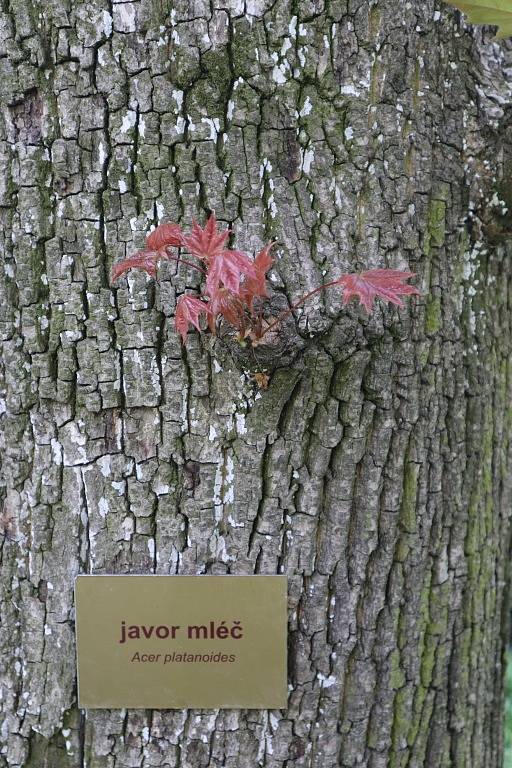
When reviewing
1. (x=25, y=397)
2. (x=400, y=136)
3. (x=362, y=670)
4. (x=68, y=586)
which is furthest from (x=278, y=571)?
(x=400, y=136)

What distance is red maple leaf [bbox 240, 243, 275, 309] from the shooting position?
958 millimetres

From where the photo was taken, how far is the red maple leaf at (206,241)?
3.20 feet

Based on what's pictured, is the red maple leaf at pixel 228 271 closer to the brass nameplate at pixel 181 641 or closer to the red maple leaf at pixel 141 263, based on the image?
the red maple leaf at pixel 141 263

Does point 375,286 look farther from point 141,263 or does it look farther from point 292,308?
point 141,263

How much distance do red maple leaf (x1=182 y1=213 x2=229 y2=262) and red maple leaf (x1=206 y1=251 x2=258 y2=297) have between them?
0.03 meters

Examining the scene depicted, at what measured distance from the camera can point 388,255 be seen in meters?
1.14

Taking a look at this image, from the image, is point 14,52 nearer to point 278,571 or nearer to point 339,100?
point 339,100

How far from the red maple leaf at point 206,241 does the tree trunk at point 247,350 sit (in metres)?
0.11

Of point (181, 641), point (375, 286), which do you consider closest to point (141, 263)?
point (375, 286)

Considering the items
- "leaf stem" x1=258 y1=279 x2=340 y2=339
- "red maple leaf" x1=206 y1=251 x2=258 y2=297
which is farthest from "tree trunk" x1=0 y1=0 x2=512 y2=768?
Answer: "red maple leaf" x1=206 y1=251 x2=258 y2=297

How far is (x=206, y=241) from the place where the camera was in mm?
983

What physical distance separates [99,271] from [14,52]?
15.9 inches

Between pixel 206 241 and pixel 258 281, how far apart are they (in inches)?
4.2

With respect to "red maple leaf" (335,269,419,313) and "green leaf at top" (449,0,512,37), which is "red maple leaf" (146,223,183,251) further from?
"green leaf at top" (449,0,512,37)
